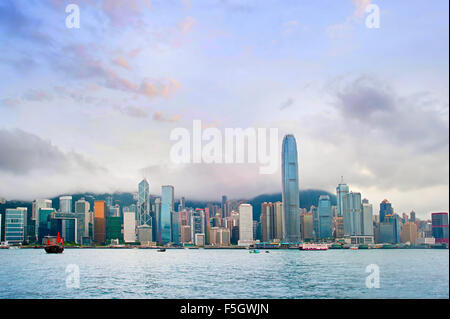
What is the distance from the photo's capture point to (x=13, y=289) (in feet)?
107

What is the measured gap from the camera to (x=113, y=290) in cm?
3103

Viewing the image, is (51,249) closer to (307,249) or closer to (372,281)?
(307,249)

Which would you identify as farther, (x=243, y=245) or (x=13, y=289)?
(x=243, y=245)

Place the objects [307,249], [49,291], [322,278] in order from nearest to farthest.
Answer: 1. [49,291]
2. [322,278]
3. [307,249]

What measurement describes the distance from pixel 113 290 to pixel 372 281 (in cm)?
2331
